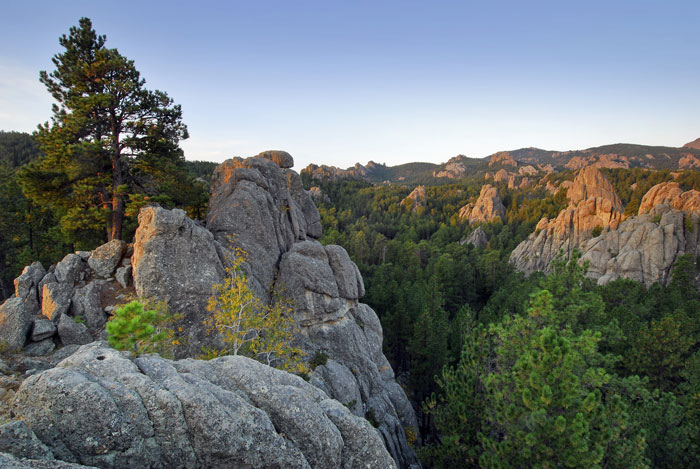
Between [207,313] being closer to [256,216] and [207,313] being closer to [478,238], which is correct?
[256,216]

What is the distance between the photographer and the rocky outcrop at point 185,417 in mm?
5113

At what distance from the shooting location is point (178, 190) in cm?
2081

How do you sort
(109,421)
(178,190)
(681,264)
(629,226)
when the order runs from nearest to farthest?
(109,421)
(178,190)
(681,264)
(629,226)

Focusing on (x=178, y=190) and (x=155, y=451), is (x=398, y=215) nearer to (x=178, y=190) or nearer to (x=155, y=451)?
(x=178, y=190)

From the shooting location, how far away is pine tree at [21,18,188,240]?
17078mm

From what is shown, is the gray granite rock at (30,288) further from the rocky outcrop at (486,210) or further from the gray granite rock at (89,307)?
the rocky outcrop at (486,210)

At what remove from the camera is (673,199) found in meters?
62.4

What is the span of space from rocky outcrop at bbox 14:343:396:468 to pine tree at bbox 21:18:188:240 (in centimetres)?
1472

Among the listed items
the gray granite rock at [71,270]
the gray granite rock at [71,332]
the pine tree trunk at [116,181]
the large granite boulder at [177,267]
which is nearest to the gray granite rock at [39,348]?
the gray granite rock at [71,332]

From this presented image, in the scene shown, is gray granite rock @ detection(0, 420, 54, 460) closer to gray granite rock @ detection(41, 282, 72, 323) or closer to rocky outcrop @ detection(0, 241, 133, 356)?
rocky outcrop @ detection(0, 241, 133, 356)

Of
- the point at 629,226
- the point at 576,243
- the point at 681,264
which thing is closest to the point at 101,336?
the point at 681,264

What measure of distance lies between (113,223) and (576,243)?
84.8 metres

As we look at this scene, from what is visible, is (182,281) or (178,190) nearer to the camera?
(182,281)

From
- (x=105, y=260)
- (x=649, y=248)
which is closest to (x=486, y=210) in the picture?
(x=649, y=248)
